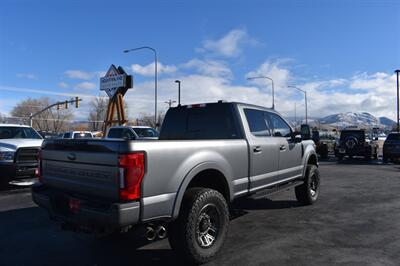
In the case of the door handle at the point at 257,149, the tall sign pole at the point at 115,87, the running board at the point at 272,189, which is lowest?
the running board at the point at 272,189

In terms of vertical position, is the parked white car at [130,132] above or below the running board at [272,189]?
above

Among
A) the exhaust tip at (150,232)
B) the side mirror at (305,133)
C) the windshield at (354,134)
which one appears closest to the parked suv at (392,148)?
the windshield at (354,134)

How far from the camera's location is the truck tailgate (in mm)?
4043

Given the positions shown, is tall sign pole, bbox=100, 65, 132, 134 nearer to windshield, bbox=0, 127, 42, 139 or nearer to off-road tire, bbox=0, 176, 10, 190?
windshield, bbox=0, 127, 42, 139

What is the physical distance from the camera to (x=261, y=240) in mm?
5738

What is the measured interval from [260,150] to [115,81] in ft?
93.3

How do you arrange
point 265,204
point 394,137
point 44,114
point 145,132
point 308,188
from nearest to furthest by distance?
point 308,188, point 265,204, point 145,132, point 394,137, point 44,114

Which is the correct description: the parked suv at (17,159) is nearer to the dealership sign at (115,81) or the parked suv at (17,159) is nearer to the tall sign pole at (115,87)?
the tall sign pole at (115,87)

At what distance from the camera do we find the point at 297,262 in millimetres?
4801

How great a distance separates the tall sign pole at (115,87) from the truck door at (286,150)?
25.5 metres

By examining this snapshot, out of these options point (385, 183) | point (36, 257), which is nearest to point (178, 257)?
point (36, 257)

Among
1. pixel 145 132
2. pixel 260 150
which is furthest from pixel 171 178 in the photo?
pixel 145 132

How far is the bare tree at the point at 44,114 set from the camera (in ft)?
265

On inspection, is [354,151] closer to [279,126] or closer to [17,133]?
[279,126]
